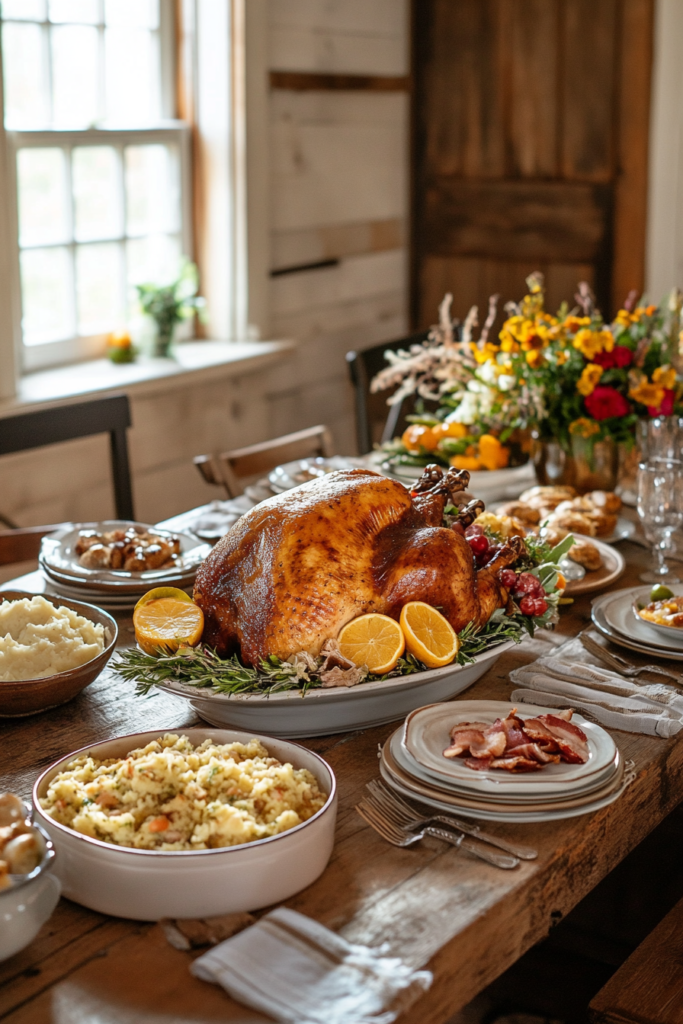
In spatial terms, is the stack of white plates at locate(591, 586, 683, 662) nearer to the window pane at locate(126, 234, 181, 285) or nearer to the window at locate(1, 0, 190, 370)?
the window at locate(1, 0, 190, 370)

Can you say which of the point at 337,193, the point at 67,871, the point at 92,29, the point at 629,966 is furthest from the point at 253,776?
the point at 337,193

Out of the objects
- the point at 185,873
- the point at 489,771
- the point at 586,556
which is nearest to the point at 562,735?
the point at 489,771

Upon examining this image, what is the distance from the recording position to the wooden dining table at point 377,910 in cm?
85

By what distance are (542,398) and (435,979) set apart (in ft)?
4.61

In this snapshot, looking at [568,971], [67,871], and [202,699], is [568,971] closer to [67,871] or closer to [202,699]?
[202,699]

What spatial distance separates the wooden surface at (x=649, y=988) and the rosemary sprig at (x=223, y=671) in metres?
0.41

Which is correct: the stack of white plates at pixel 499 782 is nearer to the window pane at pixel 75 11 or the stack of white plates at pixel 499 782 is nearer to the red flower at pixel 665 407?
the red flower at pixel 665 407

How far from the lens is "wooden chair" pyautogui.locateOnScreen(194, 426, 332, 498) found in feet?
7.63

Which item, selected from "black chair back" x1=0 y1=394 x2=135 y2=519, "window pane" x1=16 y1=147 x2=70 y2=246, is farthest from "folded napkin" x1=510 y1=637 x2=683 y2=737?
"window pane" x1=16 y1=147 x2=70 y2=246

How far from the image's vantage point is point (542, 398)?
212 centimetres

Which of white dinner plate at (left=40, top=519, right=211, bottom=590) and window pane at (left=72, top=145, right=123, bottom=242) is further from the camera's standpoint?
window pane at (left=72, top=145, right=123, bottom=242)

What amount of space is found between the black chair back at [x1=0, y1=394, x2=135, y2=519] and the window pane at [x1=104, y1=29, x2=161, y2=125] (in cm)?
133

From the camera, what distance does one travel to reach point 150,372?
10.5 ft

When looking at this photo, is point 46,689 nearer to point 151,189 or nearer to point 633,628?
point 633,628
